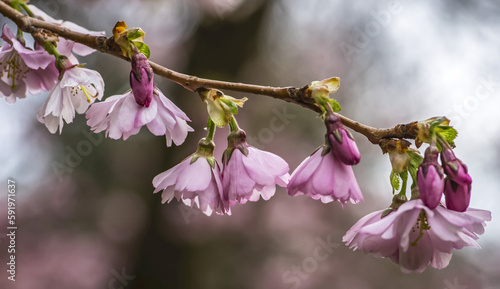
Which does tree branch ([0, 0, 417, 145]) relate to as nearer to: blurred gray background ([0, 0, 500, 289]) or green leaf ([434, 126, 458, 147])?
green leaf ([434, 126, 458, 147])

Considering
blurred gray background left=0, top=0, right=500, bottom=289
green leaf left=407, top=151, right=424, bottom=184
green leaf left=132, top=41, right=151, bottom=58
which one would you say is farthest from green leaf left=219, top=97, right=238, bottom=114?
blurred gray background left=0, top=0, right=500, bottom=289

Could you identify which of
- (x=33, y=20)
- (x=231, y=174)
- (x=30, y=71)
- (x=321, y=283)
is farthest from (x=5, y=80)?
(x=321, y=283)

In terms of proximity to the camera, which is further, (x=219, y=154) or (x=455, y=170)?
(x=219, y=154)

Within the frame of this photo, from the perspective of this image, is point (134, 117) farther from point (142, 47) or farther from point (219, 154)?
point (219, 154)

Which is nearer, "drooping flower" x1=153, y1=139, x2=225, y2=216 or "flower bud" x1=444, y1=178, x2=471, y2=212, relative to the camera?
"flower bud" x1=444, y1=178, x2=471, y2=212

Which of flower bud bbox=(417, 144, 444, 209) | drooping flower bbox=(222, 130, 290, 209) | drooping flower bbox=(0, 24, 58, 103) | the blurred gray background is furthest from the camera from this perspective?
the blurred gray background

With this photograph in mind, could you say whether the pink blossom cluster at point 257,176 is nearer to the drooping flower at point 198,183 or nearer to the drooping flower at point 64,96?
the drooping flower at point 198,183

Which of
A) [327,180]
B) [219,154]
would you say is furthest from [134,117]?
[219,154]
